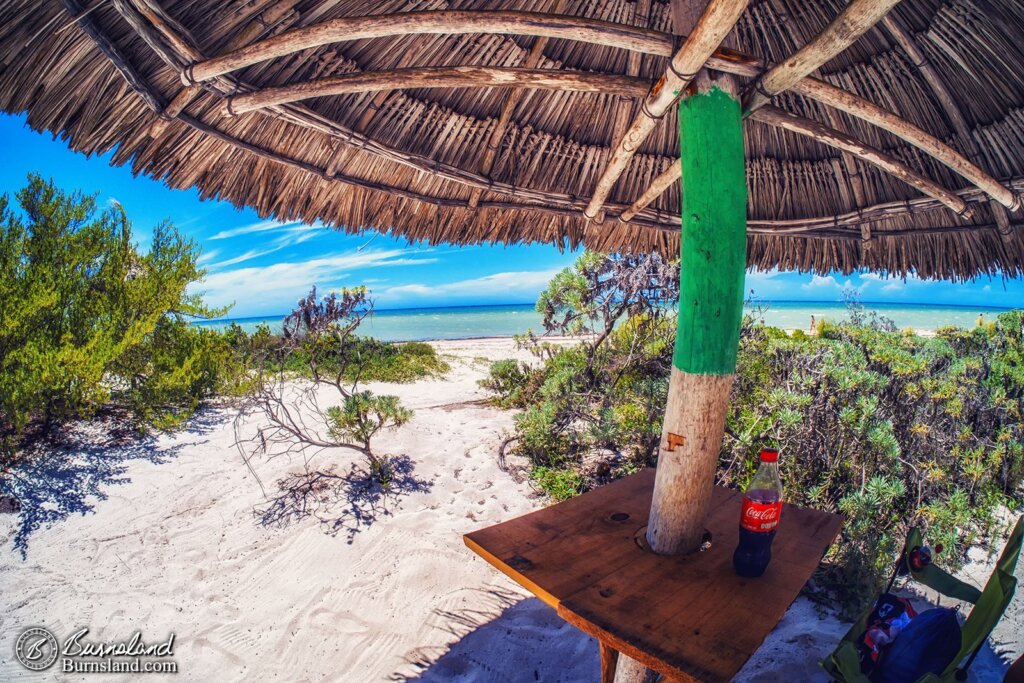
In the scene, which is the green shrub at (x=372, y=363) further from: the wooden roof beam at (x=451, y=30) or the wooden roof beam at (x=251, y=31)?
the wooden roof beam at (x=451, y=30)

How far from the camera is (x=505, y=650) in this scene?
2.62 meters

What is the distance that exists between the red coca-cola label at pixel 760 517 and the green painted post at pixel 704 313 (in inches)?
4.3

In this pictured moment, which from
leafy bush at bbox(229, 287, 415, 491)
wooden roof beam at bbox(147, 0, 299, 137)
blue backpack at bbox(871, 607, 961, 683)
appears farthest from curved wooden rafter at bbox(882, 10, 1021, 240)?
leafy bush at bbox(229, 287, 415, 491)

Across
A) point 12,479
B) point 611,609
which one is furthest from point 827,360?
point 12,479

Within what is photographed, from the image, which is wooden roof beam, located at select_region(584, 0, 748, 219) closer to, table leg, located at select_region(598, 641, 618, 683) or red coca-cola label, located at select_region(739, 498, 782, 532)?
red coca-cola label, located at select_region(739, 498, 782, 532)

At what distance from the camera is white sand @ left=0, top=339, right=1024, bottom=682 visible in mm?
2502

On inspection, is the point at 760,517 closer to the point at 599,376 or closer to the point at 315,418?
the point at 599,376

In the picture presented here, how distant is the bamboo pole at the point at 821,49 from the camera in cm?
119

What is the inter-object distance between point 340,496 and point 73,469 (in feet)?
8.92

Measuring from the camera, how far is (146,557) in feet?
11.2

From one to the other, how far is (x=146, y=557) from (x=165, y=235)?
4.76 meters

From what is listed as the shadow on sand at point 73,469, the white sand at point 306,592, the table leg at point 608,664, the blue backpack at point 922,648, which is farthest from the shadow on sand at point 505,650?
the shadow on sand at point 73,469

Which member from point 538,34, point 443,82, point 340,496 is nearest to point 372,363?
point 340,496

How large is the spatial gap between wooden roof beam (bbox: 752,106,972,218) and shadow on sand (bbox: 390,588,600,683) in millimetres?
2605
